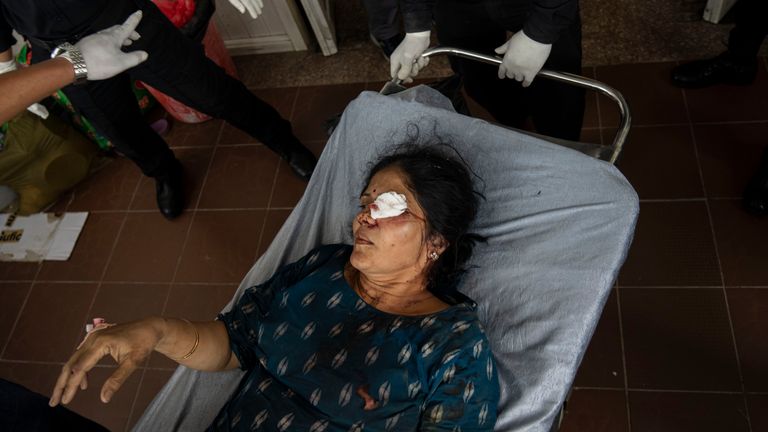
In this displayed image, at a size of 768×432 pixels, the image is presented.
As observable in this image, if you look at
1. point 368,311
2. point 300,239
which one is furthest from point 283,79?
point 368,311

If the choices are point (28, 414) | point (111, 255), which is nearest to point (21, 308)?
point (111, 255)

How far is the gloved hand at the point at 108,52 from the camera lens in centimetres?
161

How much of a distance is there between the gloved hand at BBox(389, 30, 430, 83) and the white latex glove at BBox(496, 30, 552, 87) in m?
0.29

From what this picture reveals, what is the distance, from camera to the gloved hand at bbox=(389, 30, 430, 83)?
175cm

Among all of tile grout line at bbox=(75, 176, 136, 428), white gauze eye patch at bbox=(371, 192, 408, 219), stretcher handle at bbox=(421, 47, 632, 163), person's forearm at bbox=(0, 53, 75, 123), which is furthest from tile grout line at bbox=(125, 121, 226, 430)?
stretcher handle at bbox=(421, 47, 632, 163)

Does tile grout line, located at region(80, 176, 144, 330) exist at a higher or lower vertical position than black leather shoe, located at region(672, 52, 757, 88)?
higher

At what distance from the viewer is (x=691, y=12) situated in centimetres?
268

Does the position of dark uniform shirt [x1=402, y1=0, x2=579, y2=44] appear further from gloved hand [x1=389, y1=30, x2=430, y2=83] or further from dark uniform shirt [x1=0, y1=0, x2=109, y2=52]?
dark uniform shirt [x1=0, y1=0, x2=109, y2=52]

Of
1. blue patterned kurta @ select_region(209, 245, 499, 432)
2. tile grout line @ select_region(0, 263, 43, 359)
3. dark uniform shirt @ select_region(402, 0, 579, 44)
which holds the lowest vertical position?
tile grout line @ select_region(0, 263, 43, 359)

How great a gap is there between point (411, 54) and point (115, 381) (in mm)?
1230

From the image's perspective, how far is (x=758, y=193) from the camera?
2.02 metres

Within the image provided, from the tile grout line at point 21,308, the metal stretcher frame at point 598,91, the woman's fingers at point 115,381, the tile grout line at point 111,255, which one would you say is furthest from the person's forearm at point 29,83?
the tile grout line at point 21,308

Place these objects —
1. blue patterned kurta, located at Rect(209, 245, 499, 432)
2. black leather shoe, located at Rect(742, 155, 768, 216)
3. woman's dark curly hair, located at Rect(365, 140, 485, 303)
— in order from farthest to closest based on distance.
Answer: black leather shoe, located at Rect(742, 155, 768, 216) < woman's dark curly hair, located at Rect(365, 140, 485, 303) < blue patterned kurta, located at Rect(209, 245, 499, 432)

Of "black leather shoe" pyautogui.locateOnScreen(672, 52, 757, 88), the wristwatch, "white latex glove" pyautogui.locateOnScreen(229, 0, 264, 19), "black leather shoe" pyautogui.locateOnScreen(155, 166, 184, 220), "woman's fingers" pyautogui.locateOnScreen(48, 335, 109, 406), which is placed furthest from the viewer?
"black leather shoe" pyautogui.locateOnScreen(155, 166, 184, 220)
